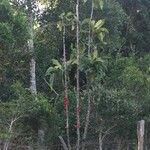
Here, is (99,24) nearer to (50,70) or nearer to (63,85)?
(50,70)

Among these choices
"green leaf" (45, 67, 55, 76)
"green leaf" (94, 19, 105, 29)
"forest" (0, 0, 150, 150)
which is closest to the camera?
"forest" (0, 0, 150, 150)

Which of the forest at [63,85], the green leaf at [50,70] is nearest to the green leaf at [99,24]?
the forest at [63,85]

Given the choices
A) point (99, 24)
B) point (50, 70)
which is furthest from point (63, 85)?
point (99, 24)

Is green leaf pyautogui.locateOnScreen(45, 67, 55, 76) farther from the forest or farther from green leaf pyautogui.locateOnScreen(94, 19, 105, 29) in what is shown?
green leaf pyautogui.locateOnScreen(94, 19, 105, 29)

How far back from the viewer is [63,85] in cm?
2605

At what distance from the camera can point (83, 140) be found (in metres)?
23.8

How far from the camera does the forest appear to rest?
891 inches

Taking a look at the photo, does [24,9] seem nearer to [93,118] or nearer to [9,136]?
[93,118]

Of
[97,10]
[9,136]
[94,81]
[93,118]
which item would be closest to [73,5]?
[97,10]

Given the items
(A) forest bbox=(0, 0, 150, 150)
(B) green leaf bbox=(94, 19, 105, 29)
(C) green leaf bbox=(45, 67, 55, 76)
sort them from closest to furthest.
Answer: (A) forest bbox=(0, 0, 150, 150) < (C) green leaf bbox=(45, 67, 55, 76) < (B) green leaf bbox=(94, 19, 105, 29)

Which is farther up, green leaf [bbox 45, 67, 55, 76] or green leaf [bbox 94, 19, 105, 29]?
green leaf [bbox 94, 19, 105, 29]

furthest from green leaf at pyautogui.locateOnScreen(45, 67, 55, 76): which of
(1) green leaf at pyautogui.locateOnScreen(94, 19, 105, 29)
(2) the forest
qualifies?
(1) green leaf at pyautogui.locateOnScreen(94, 19, 105, 29)

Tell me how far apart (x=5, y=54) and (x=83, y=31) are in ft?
13.8

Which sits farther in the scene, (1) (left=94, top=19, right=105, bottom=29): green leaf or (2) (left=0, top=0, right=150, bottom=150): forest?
(1) (left=94, top=19, right=105, bottom=29): green leaf
